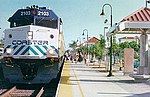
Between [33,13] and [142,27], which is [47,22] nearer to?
[33,13]

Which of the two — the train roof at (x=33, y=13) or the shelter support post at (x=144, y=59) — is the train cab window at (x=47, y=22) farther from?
the shelter support post at (x=144, y=59)

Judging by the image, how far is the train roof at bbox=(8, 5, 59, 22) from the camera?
16.1 m

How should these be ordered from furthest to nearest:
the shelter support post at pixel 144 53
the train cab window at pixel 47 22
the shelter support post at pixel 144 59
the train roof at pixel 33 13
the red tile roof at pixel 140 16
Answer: the shelter support post at pixel 144 53
the shelter support post at pixel 144 59
the red tile roof at pixel 140 16
the train roof at pixel 33 13
the train cab window at pixel 47 22

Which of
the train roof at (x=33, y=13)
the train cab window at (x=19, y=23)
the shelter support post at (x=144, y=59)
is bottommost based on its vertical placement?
the shelter support post at (x=144, y=59)

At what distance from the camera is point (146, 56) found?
19750mm

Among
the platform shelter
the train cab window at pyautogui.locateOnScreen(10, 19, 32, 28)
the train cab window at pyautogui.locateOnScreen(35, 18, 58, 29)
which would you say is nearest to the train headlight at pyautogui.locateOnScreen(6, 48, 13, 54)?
the train cab window at pyautogui.locateOnScreen(10, 19, 32, 28)

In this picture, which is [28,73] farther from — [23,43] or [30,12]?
[30,12]

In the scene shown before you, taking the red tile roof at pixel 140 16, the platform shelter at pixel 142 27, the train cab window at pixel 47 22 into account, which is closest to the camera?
the train cab window at pixel 47 22

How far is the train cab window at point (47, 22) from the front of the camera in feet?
52.3

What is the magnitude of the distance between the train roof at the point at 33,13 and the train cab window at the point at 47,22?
6.6 inches

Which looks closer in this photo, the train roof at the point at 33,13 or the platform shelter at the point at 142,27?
the train roof at the point at 33,13

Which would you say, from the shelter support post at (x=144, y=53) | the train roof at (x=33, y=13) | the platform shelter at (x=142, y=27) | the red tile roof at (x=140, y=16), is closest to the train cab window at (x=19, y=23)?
the train roof at (x=33, y=13)

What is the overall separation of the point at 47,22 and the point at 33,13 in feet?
2.71

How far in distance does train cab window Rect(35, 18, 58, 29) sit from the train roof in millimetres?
167
